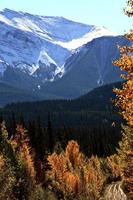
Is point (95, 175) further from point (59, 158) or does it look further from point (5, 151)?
point (5, 151)

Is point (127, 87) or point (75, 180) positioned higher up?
point (75, 180)

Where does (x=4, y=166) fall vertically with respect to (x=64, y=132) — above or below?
below

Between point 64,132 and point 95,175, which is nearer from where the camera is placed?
point 95,175

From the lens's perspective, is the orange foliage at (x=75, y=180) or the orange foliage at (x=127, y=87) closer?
the orange foliage at (x=127, y=87)

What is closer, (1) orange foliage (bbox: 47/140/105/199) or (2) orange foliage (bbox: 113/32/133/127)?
(2) orange foliage (bbox: 113/32/133/127)

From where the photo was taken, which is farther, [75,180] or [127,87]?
[75,180]

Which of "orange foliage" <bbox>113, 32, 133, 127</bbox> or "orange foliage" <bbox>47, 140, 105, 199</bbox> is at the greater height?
"orange foliage" <bbox>47, 140, 105, 199</bbox>

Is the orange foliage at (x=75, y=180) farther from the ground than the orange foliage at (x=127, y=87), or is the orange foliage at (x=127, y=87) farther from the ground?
the orange foliage at (x=75, y=180)

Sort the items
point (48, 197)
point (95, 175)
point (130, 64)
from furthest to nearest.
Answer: point (95, 175) → point (48, 197) → point (130, 64)

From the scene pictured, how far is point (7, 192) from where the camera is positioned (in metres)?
83.8

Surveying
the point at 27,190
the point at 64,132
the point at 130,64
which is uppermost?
the point at 64,132

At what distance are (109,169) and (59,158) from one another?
30.0 metres

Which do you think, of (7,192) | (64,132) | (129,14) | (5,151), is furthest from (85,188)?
(129,14)

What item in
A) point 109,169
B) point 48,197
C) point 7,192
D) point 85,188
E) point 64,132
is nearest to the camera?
point 7,192
